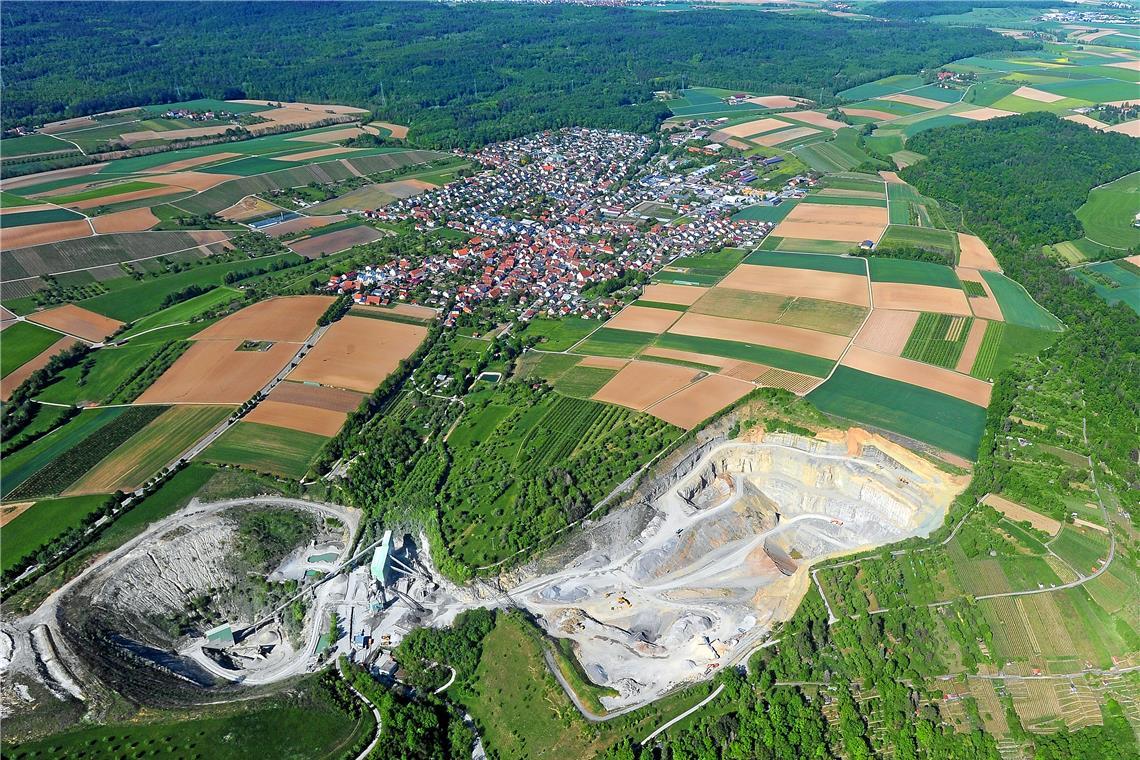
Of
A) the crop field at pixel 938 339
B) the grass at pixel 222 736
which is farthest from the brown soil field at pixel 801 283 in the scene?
the grass at pixel 222 736

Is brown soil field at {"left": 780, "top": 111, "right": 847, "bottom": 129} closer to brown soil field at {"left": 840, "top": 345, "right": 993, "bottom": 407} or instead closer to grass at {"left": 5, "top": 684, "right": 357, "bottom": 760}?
brown soil field at {"left": 840, "top": 345, "right": 993, "bottom": 407}

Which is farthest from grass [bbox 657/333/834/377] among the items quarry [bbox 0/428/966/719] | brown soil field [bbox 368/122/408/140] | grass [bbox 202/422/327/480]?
brown soil field [bbox 368/122/408/140]

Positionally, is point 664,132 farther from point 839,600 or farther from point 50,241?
point 839,600

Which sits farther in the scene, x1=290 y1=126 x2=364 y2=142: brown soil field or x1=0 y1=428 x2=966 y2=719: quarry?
x1=290 y1=126 x2=364 y2=142: brown soil field

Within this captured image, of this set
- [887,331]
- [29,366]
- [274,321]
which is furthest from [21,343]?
[887,331]

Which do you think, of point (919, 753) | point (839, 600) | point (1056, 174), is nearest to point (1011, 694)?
point (919, 753)

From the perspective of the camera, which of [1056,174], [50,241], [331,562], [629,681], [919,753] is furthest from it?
[1056,174]
